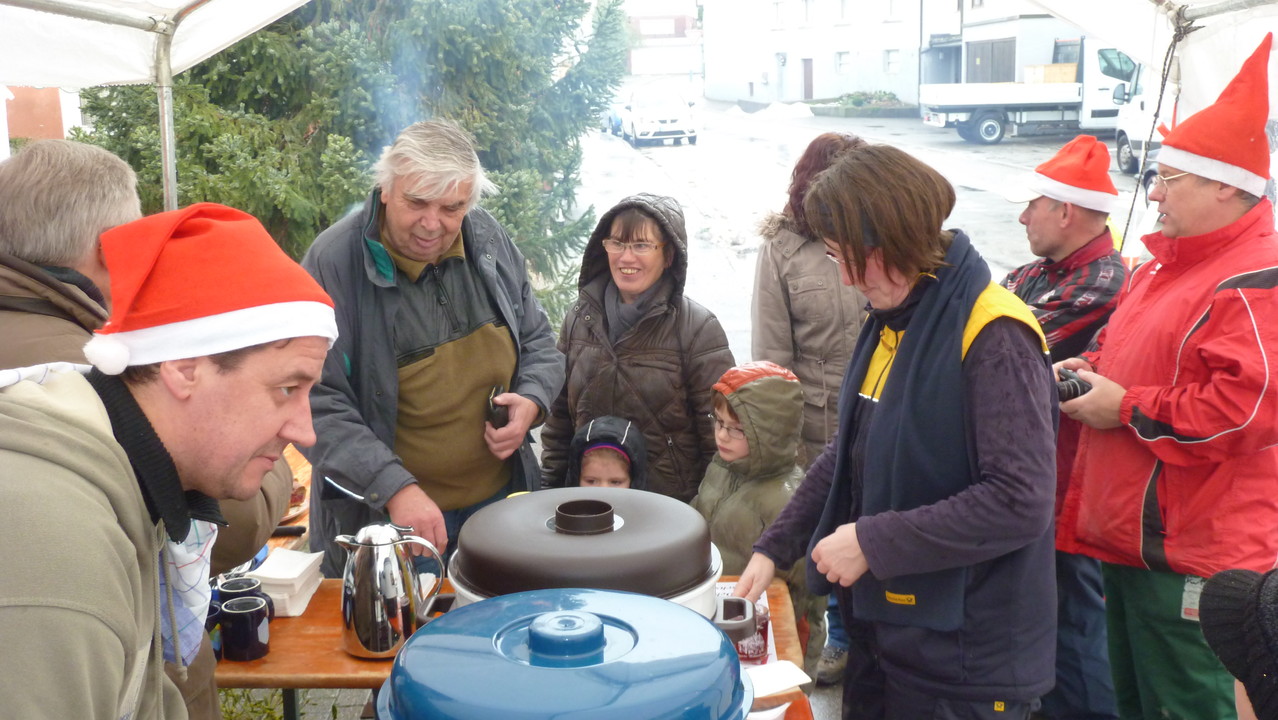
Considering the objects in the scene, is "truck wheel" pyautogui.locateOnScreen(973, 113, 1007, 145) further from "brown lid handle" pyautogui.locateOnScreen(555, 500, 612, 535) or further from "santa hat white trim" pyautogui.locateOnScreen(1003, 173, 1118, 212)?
"brown lid handle" pyautogui.locateOnScreen(555, 500, 612, 535)

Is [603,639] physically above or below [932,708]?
above

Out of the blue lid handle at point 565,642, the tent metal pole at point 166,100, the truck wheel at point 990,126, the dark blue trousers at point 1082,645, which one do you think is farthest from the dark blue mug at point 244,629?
the truck wheel at point 990,126

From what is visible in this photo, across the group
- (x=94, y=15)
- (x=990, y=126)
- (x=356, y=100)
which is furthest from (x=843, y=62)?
(x=94, y=15)

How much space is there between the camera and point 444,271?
8.52ft

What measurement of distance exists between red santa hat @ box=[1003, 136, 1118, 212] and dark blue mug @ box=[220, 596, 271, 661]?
255 cm

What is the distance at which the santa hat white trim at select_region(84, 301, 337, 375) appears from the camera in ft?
3.62

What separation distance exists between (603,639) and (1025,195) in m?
2.61

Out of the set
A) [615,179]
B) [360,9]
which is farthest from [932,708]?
[615,179]

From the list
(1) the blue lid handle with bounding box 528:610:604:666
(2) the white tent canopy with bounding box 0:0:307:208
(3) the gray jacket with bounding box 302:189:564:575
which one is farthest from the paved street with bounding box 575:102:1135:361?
(1) the blue lid handle with bounding box 528:610:604:666

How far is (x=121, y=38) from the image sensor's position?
10.6ft

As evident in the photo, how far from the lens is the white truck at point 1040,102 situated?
19.0 m

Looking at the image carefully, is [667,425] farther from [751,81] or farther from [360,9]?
[751,81]

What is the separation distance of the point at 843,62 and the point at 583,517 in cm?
2589

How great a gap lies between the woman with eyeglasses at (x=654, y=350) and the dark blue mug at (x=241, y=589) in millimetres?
1334
